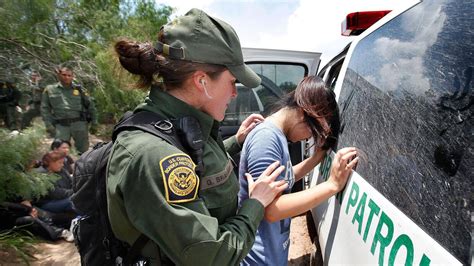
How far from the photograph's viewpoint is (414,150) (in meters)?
0.97

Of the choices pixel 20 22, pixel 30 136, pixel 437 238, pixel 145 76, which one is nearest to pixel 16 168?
pixel 30 136

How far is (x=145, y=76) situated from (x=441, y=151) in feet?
2.93

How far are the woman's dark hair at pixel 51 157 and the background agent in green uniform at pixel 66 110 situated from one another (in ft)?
5.03

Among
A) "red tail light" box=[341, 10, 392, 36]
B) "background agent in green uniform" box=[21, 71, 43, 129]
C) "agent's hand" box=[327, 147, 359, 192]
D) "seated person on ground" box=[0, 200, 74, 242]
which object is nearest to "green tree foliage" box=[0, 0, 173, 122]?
"background agent in green uniform" box=[21, 71, 43, 129]

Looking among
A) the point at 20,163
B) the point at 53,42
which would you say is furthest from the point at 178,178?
the point at 53,42

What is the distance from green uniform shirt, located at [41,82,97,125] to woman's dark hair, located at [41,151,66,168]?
174 cm

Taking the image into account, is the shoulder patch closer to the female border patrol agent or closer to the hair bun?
the female border patrol agent

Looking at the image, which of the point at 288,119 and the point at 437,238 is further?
the point at 288,119

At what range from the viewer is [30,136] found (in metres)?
2.76

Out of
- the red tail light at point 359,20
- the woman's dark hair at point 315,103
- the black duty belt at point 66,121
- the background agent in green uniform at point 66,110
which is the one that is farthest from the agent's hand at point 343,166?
the black duty belt at point 66,121

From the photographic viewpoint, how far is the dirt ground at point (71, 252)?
2.55 meters

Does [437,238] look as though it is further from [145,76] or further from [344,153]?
[145,76]

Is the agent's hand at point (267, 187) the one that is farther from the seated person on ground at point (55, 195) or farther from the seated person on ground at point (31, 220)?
the seated person on ground at point (55, 195)

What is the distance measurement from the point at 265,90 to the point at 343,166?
206 centimetres
